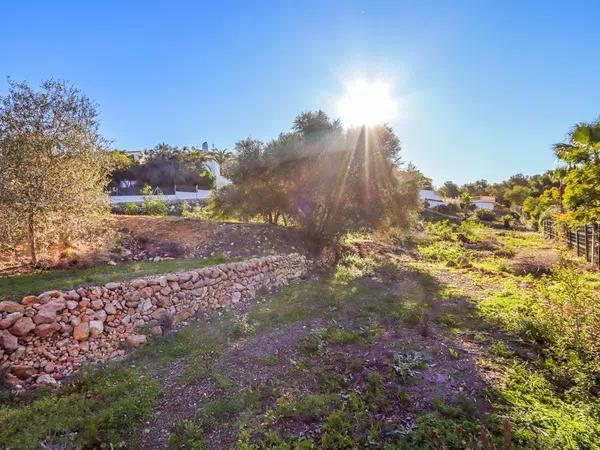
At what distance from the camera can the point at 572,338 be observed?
5.05 metres

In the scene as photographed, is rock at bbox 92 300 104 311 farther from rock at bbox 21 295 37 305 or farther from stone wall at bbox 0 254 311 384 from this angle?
rock at bbox 21 295 37 305

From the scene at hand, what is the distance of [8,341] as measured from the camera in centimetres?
464

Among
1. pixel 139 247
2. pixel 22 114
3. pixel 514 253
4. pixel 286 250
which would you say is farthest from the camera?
pixel 514 253

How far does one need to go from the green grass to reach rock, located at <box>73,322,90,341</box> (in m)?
0.78

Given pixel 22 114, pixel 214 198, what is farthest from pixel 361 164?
pixel 22 114

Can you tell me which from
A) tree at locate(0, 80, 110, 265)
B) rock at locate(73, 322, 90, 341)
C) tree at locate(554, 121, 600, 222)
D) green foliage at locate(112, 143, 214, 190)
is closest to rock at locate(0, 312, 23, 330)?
rock at locate(73, 322, 90, 341)

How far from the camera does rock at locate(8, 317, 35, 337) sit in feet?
15.5

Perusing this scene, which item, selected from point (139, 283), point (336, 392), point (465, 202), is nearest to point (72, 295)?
point (139, 283)

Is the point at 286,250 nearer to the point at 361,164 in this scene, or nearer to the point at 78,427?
the point at 361,164

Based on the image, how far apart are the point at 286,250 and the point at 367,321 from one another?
5554 mm

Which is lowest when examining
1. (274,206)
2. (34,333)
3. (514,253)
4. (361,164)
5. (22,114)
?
(514,253)

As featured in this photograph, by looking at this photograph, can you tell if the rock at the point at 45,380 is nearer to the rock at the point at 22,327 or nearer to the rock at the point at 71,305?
the rock at the point at 22,327

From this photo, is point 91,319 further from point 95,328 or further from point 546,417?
point 546,417

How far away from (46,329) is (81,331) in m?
0.46
